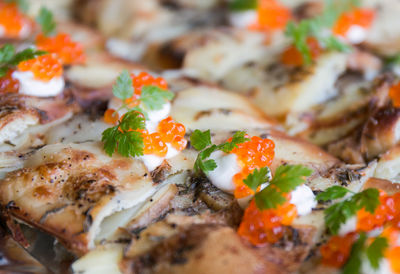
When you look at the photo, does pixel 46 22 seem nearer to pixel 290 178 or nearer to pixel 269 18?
pixel 269 18

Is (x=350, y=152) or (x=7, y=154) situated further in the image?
(x=350, y=152)

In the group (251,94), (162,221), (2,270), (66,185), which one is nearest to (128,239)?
(162,221)

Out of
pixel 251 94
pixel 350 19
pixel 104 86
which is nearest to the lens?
pixel 104 86

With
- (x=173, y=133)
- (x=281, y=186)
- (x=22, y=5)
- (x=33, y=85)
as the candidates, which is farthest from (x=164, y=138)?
(x=22, y=5)

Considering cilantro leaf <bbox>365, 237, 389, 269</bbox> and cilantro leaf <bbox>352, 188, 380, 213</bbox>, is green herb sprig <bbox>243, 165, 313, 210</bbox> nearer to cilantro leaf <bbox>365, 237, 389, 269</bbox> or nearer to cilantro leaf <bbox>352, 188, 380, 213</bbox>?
cilantro leaf <bbox>352, 188, 380, 213</bbox>

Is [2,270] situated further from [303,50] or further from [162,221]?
[303,50]

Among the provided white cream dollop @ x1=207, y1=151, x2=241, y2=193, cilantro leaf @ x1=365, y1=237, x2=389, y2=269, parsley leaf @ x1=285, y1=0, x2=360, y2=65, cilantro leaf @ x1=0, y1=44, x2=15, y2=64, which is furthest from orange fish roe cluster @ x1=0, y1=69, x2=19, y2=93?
cilantro leaf @ x1=365, y1=237, x2=389, y2=269
